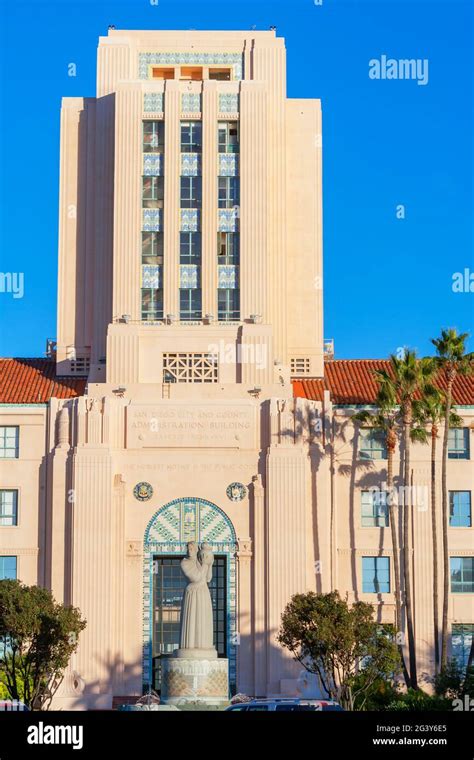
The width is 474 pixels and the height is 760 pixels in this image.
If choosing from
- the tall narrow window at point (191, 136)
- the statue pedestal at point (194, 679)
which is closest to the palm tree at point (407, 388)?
the statue pedestal at point (194, 679)

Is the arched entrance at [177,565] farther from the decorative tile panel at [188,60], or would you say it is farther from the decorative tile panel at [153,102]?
the decorative tile panel at [188,60]

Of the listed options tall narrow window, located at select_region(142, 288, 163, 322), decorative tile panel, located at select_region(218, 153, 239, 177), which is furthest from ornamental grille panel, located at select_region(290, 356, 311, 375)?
decorative tile panel, located at select_region(218, 153, 239, 177)

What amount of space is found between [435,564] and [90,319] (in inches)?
785

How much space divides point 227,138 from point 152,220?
205 inches

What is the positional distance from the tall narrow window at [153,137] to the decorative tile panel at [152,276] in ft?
17.7

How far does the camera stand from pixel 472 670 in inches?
1827

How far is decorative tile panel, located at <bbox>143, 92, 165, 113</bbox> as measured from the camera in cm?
6625

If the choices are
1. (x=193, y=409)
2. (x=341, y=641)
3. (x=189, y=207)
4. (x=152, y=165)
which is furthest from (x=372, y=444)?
(x=152, y=165)

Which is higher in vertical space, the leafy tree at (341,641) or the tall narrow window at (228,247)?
the tall narrow window at (228,247)

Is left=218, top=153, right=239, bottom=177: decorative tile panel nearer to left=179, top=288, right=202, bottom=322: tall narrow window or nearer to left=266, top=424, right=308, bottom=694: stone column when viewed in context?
left=179, top=288, right=202, bottom=322: tall narrow window

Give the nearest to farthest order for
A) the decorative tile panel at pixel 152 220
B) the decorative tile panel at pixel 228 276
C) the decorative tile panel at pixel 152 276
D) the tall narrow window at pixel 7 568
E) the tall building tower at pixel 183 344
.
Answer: the tall building tower at pixel 183 344
the tall narrow window at pixel 7 568
the decorative tile panel at pixel 152 276
the decorative tile panel at pixel 228 276
the decorative tile panel at pixel 152 220

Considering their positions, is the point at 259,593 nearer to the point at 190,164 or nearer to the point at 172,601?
the point at 172,601

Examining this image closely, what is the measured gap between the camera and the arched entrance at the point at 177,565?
59250 millimetres

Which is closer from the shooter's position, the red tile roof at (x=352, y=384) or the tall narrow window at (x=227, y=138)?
the red tile roof at (x=352, y=384)
